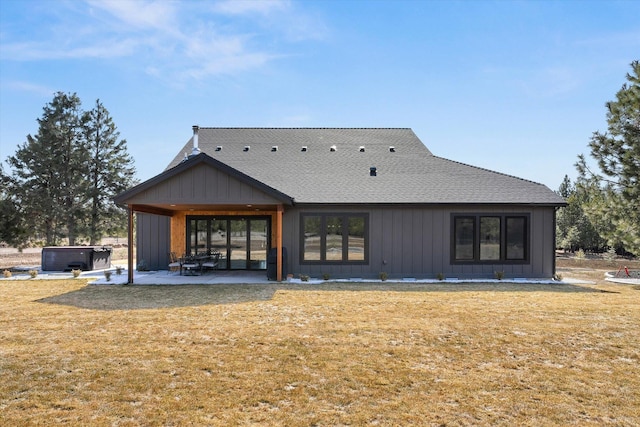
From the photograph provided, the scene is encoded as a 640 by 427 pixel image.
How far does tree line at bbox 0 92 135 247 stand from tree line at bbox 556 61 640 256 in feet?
73.3

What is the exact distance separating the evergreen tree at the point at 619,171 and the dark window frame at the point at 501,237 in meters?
3.02

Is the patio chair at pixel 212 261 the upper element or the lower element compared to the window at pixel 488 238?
lower

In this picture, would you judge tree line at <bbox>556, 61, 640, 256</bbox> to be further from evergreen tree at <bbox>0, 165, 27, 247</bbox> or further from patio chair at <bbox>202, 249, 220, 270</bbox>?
evergreen tree at <bbox>0, 165, 27, 247</bbox>

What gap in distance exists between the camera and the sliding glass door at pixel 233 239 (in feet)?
47.0

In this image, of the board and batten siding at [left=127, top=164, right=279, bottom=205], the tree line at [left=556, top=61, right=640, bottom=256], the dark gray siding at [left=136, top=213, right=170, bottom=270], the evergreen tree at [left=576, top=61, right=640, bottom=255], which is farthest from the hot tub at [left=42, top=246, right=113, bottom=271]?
the evergreen tree at [left=576, top=61, right=640, bottom=255]

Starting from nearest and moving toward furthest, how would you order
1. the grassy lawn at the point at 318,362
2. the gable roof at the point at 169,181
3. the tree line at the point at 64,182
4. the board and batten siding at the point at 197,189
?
1. the grassy lawn at the point at 318,362
2. the gable roof at the point at 169,181
3. the board and batten siding at the point at 197,189
4. the tree line at the point at 64,182

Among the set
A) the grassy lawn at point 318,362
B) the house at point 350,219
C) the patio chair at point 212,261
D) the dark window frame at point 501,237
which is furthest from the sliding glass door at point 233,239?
the dark window frame at point 501,237

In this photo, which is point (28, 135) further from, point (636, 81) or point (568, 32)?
point (636, 81)

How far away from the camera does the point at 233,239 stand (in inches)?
566

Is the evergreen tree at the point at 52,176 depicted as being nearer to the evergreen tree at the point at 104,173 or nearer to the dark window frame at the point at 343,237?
the evergreen tree at the point at 104,173

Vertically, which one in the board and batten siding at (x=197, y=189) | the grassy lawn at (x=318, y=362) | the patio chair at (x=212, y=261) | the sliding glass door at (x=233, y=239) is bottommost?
the grassy lawn at (x=318, y=362)

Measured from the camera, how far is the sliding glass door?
14312mm

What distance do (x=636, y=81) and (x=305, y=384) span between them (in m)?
15.3

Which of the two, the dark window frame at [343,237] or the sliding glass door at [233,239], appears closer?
the dark window frame at [343,237]
